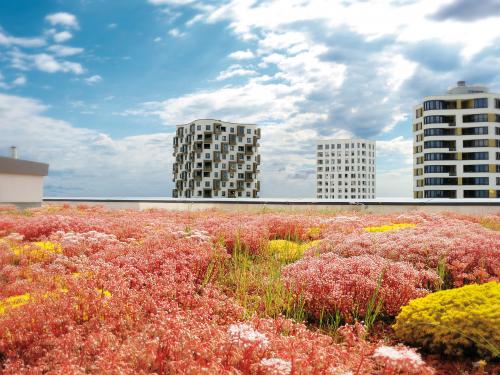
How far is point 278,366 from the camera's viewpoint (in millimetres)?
2834

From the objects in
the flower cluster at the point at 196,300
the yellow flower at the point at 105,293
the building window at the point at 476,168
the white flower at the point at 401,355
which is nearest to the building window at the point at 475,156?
the building window at the point at 476,168

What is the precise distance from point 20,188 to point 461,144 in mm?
65909

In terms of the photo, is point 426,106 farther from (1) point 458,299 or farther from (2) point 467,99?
(1) point 458,299

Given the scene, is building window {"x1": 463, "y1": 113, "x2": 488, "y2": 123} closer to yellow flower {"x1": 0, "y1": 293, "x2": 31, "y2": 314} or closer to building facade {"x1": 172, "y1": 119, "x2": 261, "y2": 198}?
building facade {"x1": 172, "y1": 119, "x2": 261, "y2": 198}

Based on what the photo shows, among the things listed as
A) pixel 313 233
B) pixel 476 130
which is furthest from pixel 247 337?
pixel 476 130

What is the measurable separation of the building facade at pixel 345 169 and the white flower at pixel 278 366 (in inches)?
4227

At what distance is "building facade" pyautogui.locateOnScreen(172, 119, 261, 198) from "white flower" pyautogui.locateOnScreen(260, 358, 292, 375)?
78682mm

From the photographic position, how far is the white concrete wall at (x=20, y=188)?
2762cm

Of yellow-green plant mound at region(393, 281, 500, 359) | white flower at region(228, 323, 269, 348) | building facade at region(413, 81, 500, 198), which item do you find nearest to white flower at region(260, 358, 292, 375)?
white flower at region(228, 323, 269, 348)

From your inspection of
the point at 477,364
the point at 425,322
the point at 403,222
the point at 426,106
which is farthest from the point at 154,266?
the point at 426,106

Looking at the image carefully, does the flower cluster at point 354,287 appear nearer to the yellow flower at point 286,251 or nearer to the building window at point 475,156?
the yellow flower at point 286,251

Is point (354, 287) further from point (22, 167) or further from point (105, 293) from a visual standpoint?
point (22, 167)

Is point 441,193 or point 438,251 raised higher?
point 441,193

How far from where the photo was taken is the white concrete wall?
1088 inches
